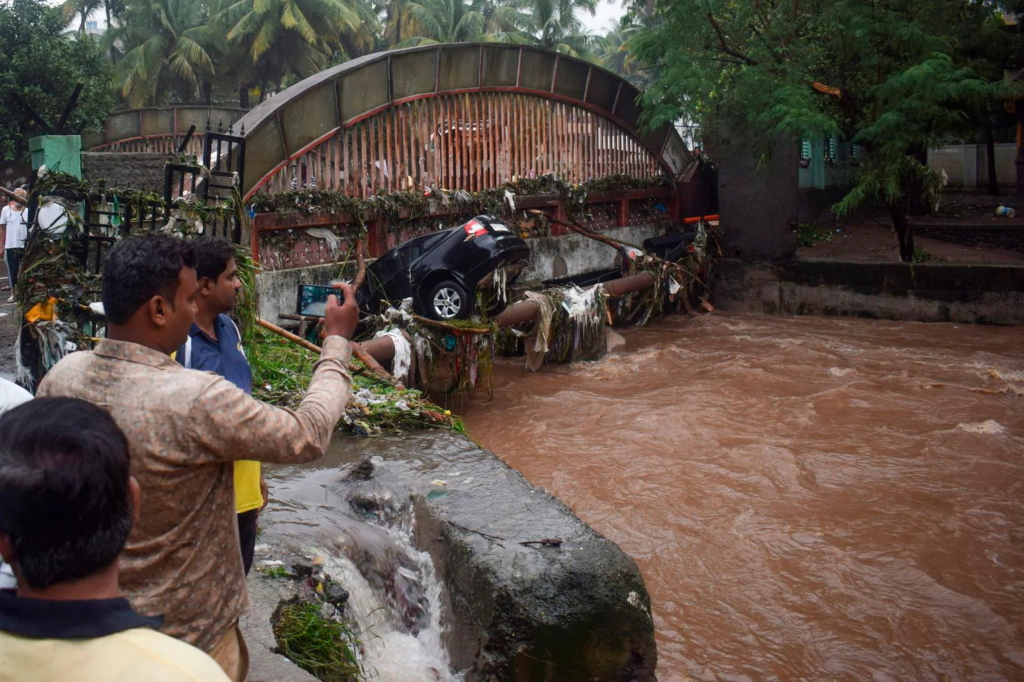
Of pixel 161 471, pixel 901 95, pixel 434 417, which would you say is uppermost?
pixel 901 95

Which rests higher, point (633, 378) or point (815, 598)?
point (633, 378)

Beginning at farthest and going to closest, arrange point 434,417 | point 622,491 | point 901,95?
point 901,95 → point 622,491 → point 434,417

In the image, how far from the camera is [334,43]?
32625 millimetres

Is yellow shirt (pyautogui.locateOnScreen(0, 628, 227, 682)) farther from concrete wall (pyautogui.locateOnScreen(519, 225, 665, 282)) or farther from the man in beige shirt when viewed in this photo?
concrete wall (pyautogui.locateOnScreen(519, 225, 665, 282))

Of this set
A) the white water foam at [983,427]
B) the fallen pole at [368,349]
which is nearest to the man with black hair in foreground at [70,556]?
the fallen pole at [368,349]

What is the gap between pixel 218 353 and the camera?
119 inches

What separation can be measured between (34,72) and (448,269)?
13.8m

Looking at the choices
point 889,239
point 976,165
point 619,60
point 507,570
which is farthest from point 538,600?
point 619,60

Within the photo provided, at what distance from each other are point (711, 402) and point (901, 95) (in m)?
6.19

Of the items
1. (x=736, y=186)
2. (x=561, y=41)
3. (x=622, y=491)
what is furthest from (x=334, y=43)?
(x=622, y=491)

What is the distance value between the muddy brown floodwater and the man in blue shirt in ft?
8.94

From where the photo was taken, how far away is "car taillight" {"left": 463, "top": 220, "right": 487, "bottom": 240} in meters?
9.33

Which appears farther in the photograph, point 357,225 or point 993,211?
point 993,211

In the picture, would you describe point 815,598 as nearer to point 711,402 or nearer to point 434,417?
point 434,417
